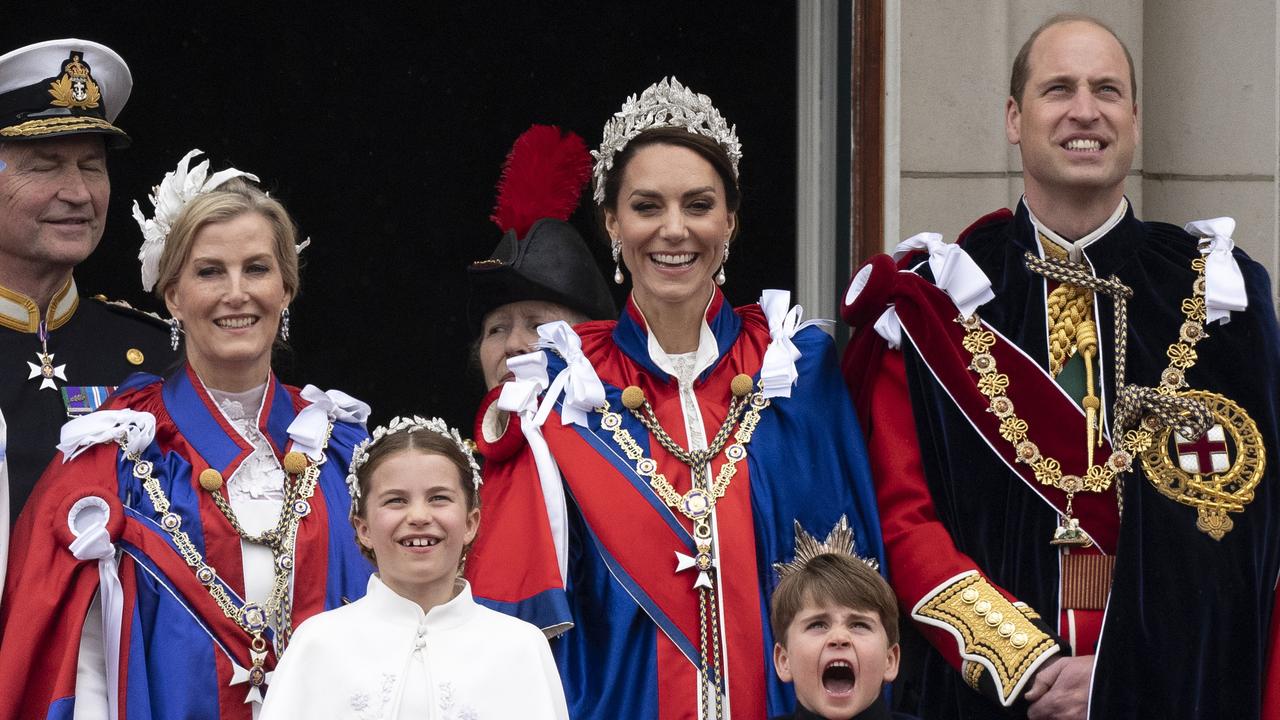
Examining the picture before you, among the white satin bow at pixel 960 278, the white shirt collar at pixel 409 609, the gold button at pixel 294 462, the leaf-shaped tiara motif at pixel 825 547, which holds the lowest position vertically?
the white shirt collar at pixel 409 609

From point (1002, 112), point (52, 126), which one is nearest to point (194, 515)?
point (52, 126)

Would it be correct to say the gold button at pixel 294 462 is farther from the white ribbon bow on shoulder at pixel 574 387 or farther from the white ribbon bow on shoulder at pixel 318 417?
the white ribbon bow on shoulder at pixel 574 387

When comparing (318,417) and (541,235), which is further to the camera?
(541,235)

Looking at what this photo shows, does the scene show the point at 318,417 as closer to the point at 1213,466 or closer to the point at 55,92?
the point at 55,92

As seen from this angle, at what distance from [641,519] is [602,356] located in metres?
0.41

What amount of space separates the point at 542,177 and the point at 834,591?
170 centimetres

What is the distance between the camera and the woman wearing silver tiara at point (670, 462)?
3.59m

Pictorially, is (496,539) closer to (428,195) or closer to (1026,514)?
(1026,514)

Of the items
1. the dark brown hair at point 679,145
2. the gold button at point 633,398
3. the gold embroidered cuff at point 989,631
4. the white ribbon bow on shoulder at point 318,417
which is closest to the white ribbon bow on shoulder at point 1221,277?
the gold embroidered cuff at point 989,631

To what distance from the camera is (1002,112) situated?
5.34 m

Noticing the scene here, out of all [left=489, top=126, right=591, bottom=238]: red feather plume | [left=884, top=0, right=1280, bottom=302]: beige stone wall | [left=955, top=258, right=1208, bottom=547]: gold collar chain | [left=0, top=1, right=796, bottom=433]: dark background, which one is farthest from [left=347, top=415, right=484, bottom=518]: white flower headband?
[left=0, top=1, right=796, bottom=433]: dark background

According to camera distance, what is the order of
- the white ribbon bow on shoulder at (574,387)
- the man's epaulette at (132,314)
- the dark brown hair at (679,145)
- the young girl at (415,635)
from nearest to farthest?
the young girl at (415,635) → the white ribbon bow on shoulder at (574,387) → the dark brown hair at (679,145) → the man's epaulette at (132,314)

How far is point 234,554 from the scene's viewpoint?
3.66 m

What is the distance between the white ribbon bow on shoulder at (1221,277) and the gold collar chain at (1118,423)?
0.03 meters
